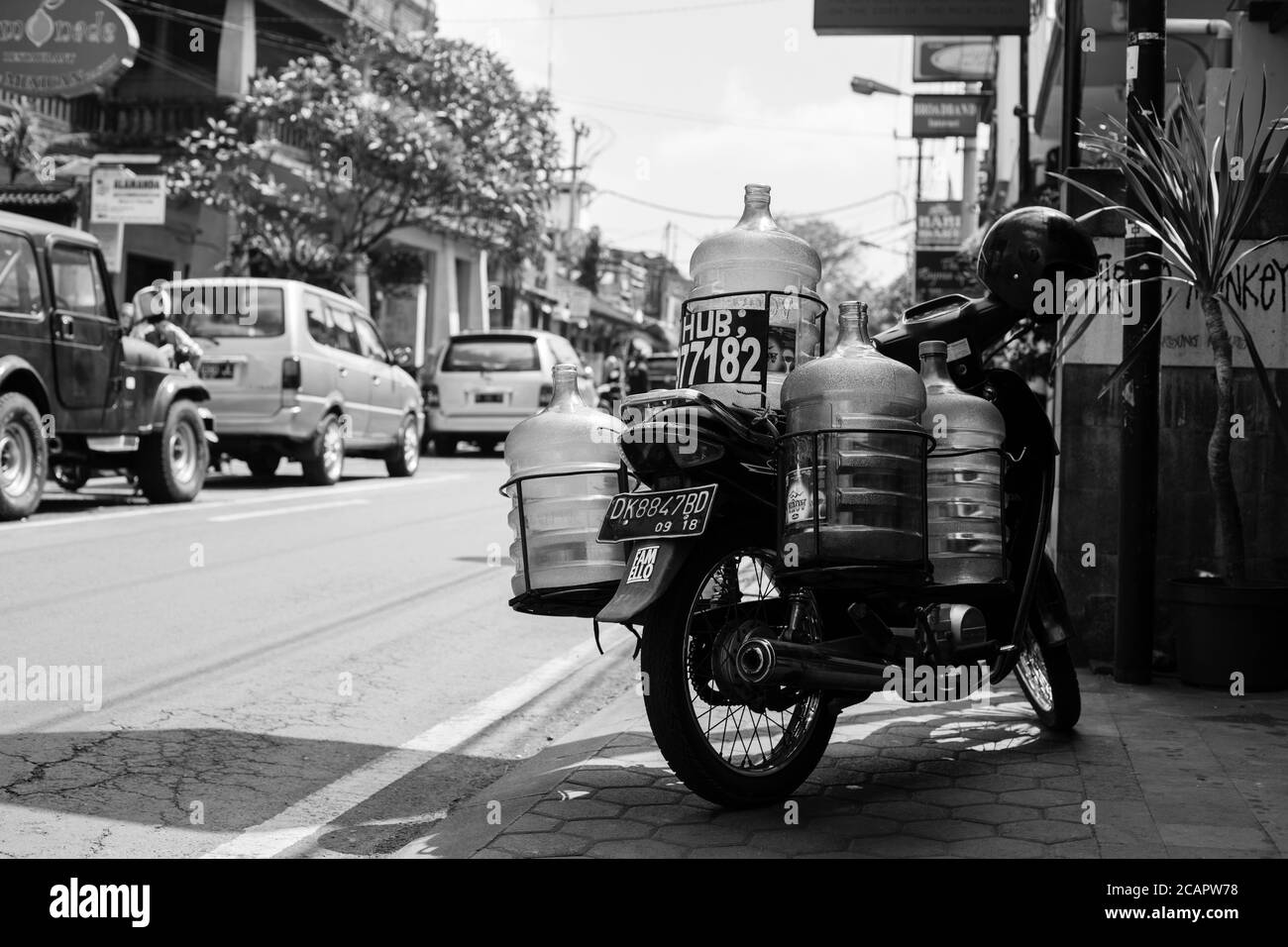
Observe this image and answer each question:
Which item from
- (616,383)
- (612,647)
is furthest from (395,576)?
(616,383)

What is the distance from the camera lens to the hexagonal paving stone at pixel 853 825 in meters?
4.06

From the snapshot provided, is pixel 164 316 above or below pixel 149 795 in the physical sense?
above

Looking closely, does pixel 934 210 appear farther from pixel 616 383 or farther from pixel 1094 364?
pixel 1094 364

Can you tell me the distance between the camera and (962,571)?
454 cm

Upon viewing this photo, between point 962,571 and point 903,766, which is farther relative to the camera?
point 903,766

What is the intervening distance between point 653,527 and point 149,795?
6.08ft

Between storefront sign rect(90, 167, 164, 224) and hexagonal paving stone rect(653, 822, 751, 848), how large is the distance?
1791 cm

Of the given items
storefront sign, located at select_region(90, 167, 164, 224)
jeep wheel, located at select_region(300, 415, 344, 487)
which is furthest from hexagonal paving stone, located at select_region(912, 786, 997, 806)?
storefront sign, located at select_region(90, 167, 164, 224)

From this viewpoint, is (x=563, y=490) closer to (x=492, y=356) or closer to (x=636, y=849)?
(x=636, y=849)

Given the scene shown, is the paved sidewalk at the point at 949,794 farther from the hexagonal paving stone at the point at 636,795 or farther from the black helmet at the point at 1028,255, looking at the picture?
the black helmet at the point at 1028,255

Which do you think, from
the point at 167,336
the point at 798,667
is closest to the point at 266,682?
the point at 798,667

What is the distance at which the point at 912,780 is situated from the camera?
15.4ft

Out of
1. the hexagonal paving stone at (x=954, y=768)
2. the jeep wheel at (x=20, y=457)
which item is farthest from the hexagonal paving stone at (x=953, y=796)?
the jeep wheel at (x=20, y=457)
